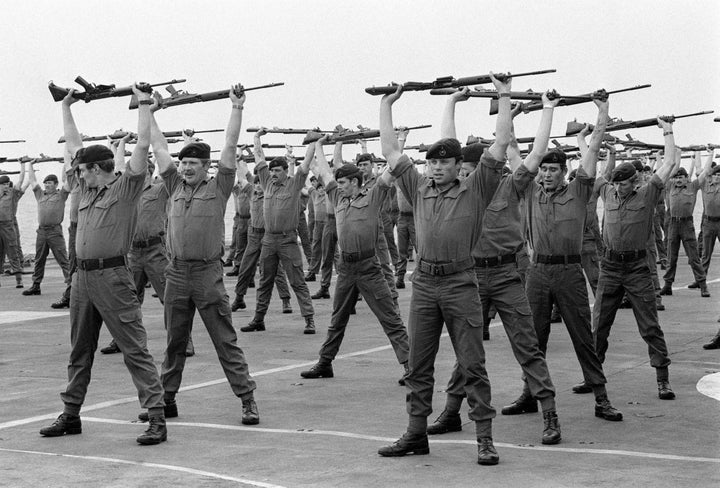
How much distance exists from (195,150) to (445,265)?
9.44 feet

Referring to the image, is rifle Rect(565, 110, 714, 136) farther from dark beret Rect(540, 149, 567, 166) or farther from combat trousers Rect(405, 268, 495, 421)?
combat trousers Rect(405, 268, 495, 421)

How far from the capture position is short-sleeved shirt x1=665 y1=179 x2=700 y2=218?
64.1 ft

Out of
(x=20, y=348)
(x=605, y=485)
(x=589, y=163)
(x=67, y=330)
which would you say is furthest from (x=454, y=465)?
(x=67, y=330)

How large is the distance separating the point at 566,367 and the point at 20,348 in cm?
706

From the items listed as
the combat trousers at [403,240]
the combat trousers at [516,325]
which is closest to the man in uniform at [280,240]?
the combat trousers at [516,325]

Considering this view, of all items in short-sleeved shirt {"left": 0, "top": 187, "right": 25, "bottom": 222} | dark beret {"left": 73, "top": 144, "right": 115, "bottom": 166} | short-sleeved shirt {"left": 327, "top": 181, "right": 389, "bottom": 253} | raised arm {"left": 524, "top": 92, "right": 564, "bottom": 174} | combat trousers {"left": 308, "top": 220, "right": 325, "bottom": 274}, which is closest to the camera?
raised arm {"left": 524, "top": 92, "right": 564, "bottom": 174}

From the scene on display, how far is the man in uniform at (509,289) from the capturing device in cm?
775

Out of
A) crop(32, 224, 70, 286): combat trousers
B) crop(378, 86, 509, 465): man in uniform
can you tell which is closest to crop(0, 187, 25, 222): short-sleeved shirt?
crop(32, 224, 70, 286): combat trousers

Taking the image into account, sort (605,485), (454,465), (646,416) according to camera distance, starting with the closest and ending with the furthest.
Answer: (605,485) → (454,465) → (646,416)

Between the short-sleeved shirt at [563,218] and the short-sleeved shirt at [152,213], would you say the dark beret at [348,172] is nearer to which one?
the short-sleeved shirt at [152,213]

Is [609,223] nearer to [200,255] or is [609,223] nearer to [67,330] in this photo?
[200,255]

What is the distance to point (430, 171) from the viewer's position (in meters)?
7.54

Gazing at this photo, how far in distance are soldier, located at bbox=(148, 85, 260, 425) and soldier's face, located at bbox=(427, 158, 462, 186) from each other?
2066mm

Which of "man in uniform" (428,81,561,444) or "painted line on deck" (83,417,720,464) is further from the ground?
"man in uniform" (428,81,561,444)
